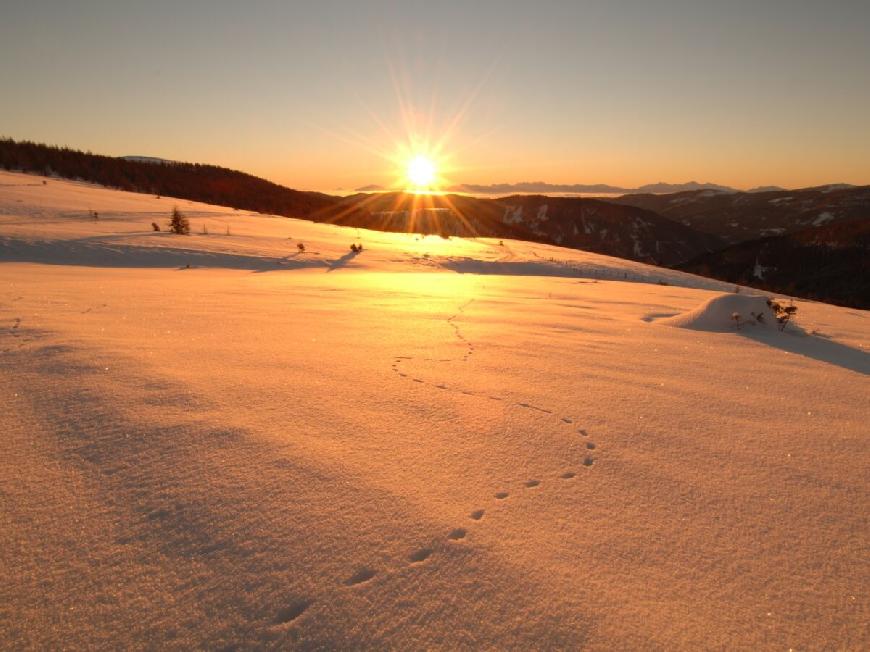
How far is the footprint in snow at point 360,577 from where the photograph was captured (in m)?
1.03

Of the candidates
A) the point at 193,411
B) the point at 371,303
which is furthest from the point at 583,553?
the point at 371,303

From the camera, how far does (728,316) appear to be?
Result: 387 cm

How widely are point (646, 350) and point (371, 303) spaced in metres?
2.55

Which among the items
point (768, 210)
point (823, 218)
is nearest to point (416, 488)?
point (823, 218)

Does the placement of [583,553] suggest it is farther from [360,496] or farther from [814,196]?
[814,196]

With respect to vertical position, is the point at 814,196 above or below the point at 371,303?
above

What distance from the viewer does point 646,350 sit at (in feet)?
10.2

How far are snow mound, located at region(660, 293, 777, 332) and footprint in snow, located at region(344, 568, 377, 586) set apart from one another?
372 centimetres

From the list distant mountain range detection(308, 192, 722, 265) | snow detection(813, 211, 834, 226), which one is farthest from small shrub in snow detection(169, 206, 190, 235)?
snow detection(813, 211, 834, 226)

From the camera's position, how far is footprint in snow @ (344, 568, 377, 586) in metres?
1.03

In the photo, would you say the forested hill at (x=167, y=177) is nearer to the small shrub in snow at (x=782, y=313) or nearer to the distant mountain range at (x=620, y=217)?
the distant mountain range at (x=620, y=217)

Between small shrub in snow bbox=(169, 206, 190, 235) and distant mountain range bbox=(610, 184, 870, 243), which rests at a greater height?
distant mountain range bbox=(610, 184, 870, 243)

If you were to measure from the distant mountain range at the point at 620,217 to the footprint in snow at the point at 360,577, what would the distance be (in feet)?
41.8

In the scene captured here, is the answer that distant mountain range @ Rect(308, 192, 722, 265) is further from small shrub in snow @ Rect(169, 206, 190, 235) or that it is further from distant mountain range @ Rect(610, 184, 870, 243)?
small shrub in snow @ Rect(169, 206, 190, 235)
